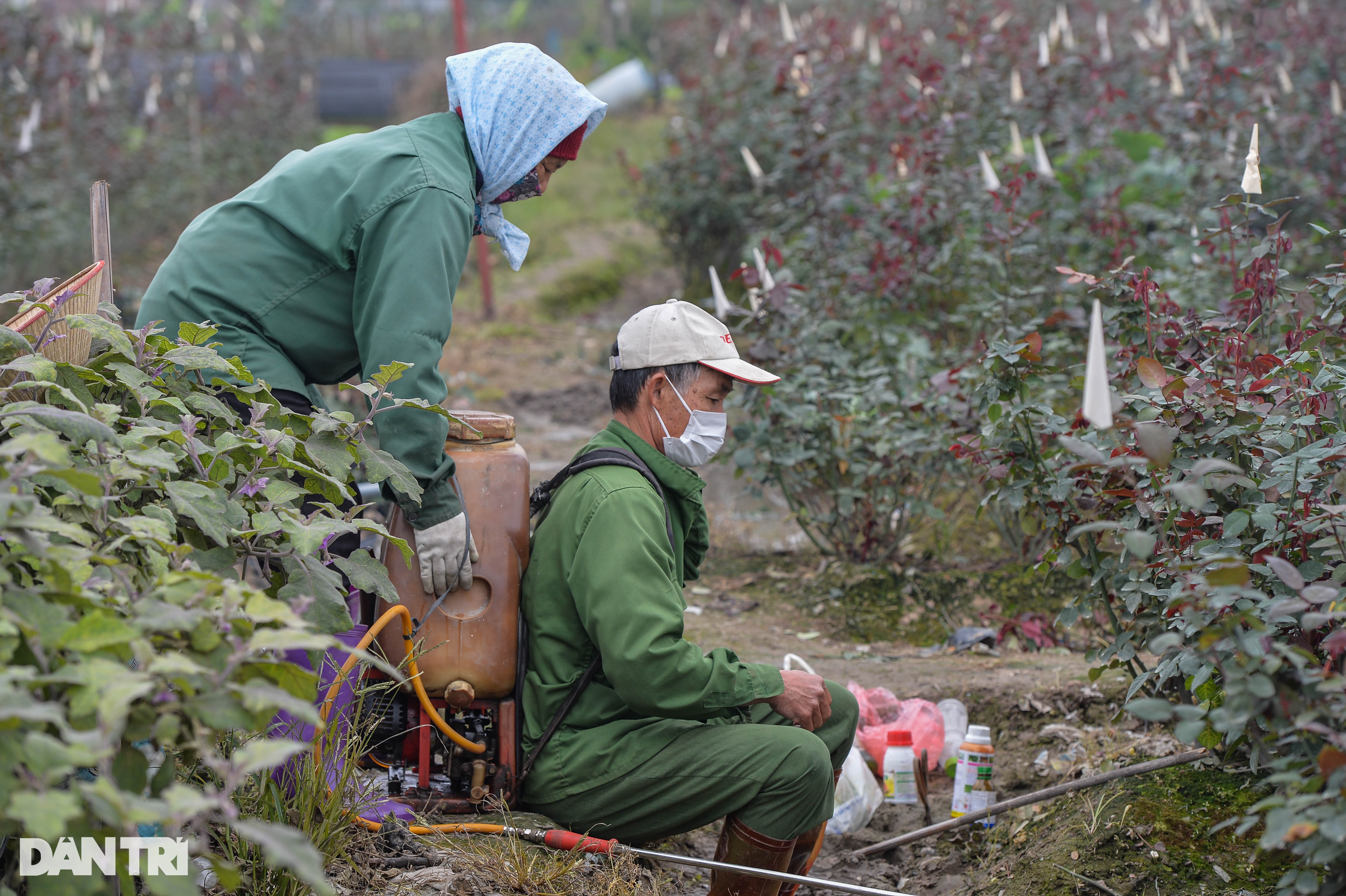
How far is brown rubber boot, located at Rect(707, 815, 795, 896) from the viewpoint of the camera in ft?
8.25

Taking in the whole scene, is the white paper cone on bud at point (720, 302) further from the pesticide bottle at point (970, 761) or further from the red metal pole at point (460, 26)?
the red metal pole at point (460, 26)

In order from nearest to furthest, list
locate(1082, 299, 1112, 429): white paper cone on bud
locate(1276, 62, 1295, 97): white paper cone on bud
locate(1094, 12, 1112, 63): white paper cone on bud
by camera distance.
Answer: locate(1082, 299, 1112, 429): white paper cone on bud, locate(1276, 62, 1295, 97): white paper cone on bud, locate(1094, 12, 1112, 63): white paper cone on bud

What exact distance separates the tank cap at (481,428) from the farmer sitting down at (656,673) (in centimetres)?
20

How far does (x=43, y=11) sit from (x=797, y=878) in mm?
11338

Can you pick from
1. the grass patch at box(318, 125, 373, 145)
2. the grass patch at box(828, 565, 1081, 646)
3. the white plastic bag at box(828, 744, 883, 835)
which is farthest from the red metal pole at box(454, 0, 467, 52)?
the white plastic bag at box(828, 744, 883, 835)

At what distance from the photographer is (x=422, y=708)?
2.61 metres

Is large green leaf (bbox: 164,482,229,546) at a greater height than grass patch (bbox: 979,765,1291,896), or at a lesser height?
greater

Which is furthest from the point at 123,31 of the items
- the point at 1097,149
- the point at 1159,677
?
the point at 1159,677

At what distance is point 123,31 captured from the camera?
12.0 metres

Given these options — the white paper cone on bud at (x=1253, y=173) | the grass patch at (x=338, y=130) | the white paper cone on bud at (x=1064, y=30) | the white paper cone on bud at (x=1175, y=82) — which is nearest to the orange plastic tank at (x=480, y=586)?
the white paper cone on bud at (x=1253, y=173)

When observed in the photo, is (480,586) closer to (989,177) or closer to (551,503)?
(551,503)

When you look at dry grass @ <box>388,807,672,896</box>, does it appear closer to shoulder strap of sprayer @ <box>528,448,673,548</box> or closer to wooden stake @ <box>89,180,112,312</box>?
shoulder strap of sprayer @ <box>528,448,673,548</box>

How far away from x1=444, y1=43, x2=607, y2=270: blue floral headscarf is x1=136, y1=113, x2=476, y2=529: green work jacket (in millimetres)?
81

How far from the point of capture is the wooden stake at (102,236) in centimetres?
248
